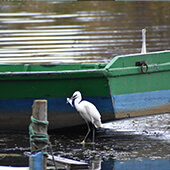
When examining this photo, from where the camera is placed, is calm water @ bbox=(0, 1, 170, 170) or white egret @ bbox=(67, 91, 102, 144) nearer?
white egret @ bbox=(67, 91, 102, 144)

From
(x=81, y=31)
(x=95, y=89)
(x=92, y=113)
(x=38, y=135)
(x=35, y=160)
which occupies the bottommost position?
(x=35, y=160)

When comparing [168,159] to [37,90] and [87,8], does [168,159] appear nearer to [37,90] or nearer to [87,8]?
[37,90]

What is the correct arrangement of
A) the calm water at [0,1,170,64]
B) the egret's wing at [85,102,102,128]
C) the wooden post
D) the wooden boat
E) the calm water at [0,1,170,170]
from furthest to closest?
1. the calm water at [0,1,170,64]
2. the calm water at [0,1,170,170]
3. the wooden boat
4. the egret's wing at [85,102,102,128]
5. the wooden post

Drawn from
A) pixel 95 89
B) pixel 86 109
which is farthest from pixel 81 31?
pixel 86 109

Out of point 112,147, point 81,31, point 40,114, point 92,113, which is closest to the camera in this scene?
point 40,114

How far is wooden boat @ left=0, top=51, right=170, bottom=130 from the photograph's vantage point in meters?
7.80

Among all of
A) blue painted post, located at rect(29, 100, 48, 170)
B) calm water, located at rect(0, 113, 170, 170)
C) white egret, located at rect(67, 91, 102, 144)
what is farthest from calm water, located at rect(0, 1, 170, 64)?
blue painted post, located at rect(29, 100, 48, 170)

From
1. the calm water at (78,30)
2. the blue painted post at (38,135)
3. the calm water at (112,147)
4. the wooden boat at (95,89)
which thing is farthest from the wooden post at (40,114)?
the calm water at (78,30)

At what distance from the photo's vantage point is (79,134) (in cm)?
834

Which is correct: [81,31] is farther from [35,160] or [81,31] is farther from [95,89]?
[35,160]

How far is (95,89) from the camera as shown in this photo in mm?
7867

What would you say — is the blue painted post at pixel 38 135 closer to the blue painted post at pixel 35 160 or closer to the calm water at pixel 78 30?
the blue painted post at pixel 35 160

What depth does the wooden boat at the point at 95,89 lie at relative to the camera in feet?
25.6

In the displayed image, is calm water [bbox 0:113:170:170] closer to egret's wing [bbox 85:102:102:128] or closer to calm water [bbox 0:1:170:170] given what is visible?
egret's wing [bbox 85:102:102:128]
